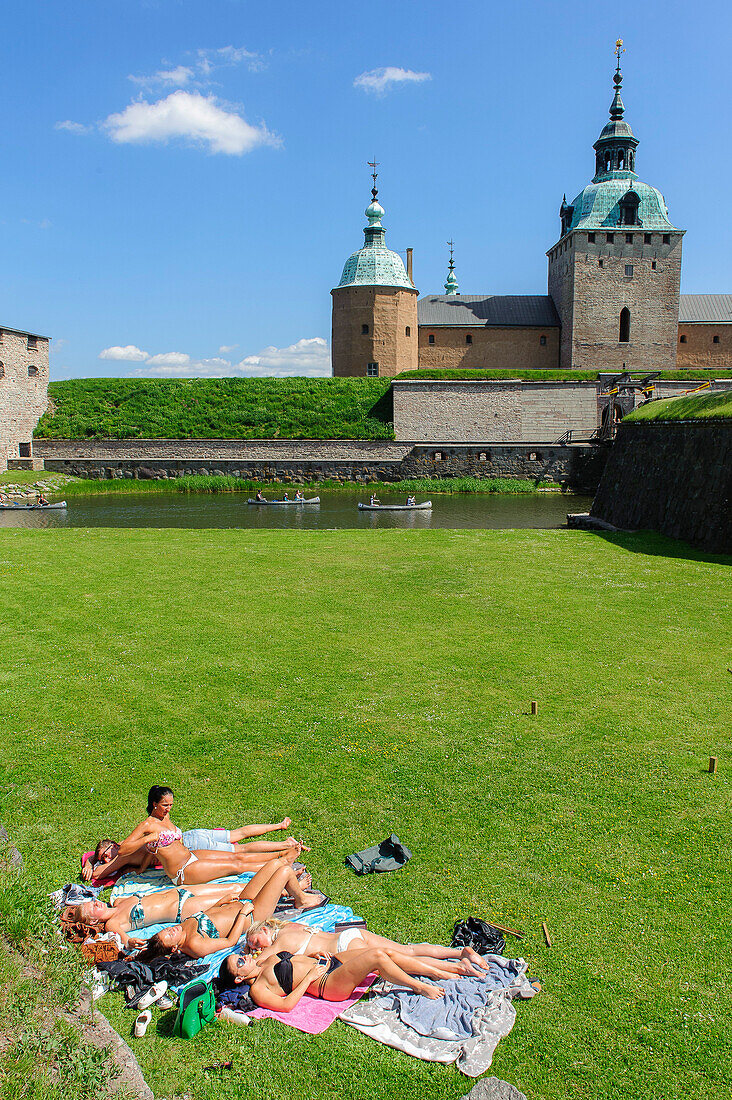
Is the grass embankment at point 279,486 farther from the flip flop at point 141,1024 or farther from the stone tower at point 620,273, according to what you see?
the flip flop at point 141,1024

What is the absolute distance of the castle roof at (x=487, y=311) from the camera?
5322 cm

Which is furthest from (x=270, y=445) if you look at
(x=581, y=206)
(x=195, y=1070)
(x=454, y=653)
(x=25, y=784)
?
(x=195, y=1070)

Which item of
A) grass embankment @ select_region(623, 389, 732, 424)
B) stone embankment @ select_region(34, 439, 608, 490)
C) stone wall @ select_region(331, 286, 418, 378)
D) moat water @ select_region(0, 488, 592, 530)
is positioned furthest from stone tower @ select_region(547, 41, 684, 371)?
grass embankment @ select_region(623, 389, 732, 424)

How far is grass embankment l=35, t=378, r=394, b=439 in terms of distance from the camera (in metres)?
44.8

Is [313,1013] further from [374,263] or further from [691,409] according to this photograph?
[374,263]

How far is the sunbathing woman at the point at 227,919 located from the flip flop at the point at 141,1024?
52cm

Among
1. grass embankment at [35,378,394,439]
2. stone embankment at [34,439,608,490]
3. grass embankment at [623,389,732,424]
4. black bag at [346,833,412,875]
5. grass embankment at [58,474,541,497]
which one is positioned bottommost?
black bag at [346,833,412,875]

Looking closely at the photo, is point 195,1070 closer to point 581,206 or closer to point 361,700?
point 361,700

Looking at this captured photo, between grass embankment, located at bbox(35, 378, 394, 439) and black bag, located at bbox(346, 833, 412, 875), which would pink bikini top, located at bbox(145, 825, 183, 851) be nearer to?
black bag, located at bbox(346, 833, 412, 875)

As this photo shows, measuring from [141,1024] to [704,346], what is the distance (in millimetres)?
59687

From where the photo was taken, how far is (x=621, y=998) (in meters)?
3.80

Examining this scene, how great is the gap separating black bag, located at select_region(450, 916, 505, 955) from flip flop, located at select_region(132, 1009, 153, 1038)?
1.67 meters

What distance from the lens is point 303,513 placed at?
97.6ft

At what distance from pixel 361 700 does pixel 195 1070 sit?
4293 mm
